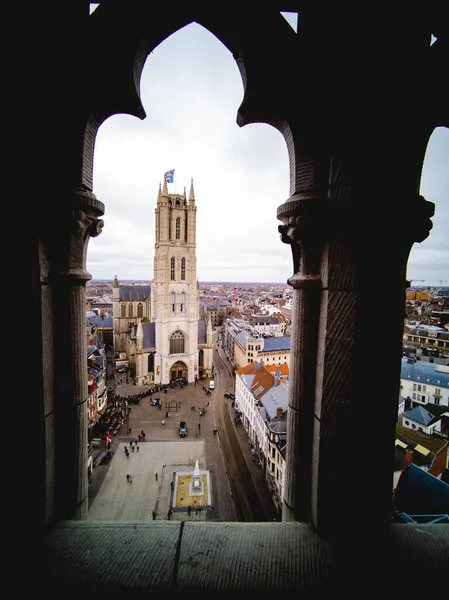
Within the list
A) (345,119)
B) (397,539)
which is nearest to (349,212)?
(345,119)

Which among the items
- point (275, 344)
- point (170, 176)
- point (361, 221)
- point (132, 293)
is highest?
point (170, 176)

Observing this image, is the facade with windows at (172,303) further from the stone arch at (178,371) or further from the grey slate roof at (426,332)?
the grey slate roof at (426,332)

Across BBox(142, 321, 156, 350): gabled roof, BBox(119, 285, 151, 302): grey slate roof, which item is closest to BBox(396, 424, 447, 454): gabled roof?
BBox(142, 321, 156, 350): gabled roof

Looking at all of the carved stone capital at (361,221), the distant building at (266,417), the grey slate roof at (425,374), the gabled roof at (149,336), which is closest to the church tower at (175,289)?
the gabled roof at (149,336)

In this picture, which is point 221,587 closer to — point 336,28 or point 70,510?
point 70,510

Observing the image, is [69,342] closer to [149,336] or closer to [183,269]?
[183,269]

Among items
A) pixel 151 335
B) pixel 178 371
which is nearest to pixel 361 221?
pixel 178 371
